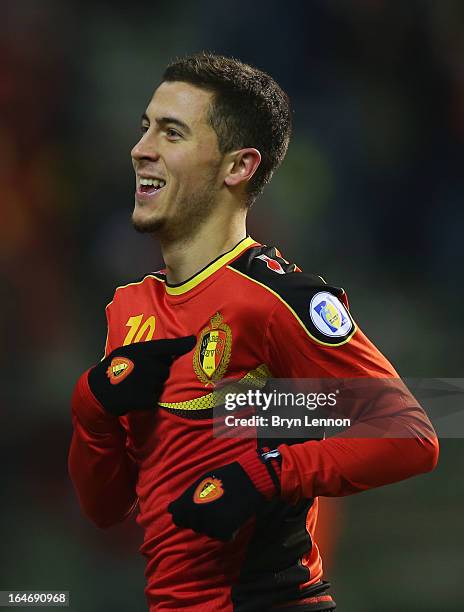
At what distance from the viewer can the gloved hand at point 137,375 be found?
5.75 feet

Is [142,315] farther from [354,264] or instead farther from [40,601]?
[354,264]

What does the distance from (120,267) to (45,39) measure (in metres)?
1.14

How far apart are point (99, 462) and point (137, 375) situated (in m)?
0.26

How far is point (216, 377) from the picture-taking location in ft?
5.73

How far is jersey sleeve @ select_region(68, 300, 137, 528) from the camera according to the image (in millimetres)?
1835

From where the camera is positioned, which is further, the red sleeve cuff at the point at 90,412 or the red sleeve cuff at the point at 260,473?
the red sleeve cuff at the point at 90,412

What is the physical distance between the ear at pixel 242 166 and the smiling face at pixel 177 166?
0.03m

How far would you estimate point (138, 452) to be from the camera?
1.87m

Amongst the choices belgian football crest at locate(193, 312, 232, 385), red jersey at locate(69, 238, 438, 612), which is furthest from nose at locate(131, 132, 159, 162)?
belgian football crest at locate(193, 312, 232, 385)

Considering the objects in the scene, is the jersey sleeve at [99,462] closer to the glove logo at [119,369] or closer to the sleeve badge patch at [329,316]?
the glove logo at [119,369]

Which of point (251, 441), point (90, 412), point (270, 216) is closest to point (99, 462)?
point (90, 412)

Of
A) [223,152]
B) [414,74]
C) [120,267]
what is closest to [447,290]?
[414,74]

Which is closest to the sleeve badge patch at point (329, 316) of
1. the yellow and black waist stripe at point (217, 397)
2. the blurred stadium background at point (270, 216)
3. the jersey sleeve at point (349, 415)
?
the jersey sleeve at point (349, 415)

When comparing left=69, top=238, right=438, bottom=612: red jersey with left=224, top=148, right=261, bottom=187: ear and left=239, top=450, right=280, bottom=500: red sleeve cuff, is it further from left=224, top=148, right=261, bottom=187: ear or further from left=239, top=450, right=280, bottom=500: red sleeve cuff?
left=224, top=148, right=261, bottom=187: ear
